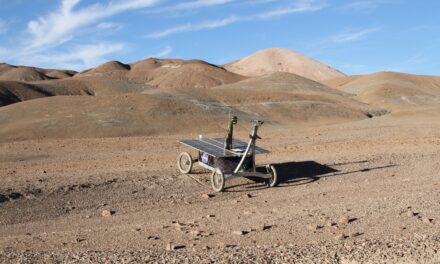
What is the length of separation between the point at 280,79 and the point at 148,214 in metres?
70.4

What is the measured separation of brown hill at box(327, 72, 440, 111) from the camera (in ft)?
207

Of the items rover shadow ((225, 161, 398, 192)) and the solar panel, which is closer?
rover shadow ((225, 161, 398, 192))

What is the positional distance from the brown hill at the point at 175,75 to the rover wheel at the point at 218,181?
104526 millimetres

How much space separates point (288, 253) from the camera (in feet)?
22.4

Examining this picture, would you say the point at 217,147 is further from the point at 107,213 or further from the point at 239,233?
the point at 239,233

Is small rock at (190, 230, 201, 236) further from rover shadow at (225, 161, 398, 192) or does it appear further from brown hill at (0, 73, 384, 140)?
brown hill at (0, 73, 384, 140)

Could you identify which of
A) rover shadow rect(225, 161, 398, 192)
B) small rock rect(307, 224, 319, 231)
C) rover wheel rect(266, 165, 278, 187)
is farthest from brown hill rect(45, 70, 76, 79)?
small rock rect(307, 224, 319, 231)

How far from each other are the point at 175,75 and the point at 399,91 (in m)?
81.0

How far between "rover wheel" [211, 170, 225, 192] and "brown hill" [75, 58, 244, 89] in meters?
105

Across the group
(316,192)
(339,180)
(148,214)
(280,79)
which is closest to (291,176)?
(339,180)

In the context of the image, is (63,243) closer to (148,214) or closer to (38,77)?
(148,214)

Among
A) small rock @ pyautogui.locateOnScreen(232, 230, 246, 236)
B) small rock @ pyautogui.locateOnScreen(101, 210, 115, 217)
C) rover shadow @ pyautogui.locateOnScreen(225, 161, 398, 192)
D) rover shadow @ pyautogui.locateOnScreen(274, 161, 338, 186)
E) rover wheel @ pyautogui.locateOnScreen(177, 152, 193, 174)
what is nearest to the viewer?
small rock @ pyautogui.locateOnScreen(232, 230, 246, 236)

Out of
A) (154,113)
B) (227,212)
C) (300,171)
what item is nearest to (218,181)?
(227,212)

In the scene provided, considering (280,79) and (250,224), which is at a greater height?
(280,79)
